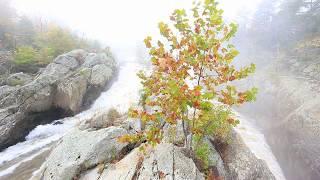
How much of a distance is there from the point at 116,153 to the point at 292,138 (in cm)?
1498

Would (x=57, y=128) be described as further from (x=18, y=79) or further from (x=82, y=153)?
(x=82, y=153)

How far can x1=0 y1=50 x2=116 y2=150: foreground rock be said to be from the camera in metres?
22.1

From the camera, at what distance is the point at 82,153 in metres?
12.4

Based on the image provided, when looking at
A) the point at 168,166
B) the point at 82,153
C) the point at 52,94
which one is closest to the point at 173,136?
the point at 168,166

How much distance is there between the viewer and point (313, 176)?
17750 millimetres

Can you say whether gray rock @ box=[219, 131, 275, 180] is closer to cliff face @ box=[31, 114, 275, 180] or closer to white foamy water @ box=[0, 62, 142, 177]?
cliff face @ box=[31, 114, 275, 180]

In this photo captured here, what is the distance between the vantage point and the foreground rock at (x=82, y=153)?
1182cm

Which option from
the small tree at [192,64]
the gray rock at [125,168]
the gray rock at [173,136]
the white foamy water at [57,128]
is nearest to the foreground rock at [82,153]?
the gray rock at [125,168]

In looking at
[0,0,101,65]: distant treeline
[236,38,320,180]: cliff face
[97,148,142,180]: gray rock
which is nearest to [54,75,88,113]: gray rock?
[0,0,101,65]: distant treeline

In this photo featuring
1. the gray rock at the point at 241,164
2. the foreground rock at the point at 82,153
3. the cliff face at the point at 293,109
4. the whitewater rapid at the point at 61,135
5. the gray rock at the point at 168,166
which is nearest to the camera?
the gray rock at the point at 168,166

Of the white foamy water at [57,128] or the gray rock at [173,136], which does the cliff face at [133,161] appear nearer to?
the gray rock at [173,136]

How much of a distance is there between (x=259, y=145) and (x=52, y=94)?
59.1ft

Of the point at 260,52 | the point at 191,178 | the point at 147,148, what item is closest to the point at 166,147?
the point at 147,148

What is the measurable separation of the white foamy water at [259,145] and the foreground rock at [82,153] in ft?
36.9
